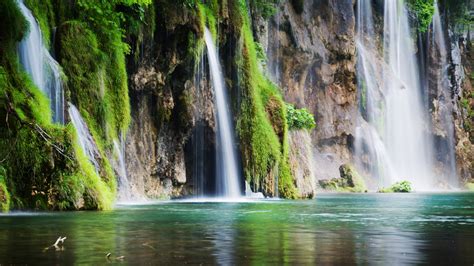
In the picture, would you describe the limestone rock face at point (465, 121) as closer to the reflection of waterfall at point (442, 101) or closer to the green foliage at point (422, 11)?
the reflection of waterfall at point (442, 101)

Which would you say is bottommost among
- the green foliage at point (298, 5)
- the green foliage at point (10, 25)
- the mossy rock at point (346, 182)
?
the mossy rock at point (346, 182)

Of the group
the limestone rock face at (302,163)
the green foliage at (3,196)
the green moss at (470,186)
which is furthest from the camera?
the green moss at (470,186)

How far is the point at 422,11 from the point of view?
64.8 metres

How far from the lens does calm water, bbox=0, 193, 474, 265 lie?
29.2 feet

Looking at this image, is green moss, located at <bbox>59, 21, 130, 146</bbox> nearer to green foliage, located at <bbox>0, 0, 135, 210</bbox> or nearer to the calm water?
green foliage, located at <bbox>0, 0, 135, 210</bbox>

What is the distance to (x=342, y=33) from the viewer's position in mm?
56312

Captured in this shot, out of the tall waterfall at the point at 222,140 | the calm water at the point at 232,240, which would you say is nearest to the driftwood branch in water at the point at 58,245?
the calm water at the point at 232,240

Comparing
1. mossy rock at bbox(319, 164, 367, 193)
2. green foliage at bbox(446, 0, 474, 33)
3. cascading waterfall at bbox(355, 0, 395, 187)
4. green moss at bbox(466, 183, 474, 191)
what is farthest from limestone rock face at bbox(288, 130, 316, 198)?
green foliage at bbox(446, 0, 474, 33)

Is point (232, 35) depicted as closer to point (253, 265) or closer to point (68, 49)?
point (68, 49)

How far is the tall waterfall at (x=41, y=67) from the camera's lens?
21109 mm

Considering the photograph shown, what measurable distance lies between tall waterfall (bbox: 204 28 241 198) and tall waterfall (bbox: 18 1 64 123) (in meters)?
11.9

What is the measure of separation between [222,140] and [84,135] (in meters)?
11.7

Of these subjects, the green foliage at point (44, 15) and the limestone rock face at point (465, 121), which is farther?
the limestone rock face at point (465, 121)

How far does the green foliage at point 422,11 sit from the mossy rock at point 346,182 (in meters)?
17.4
